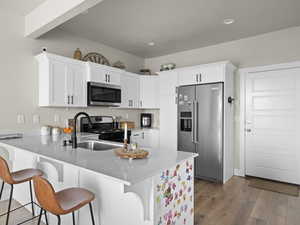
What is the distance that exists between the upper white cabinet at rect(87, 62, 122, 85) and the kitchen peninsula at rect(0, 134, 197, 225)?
185cm

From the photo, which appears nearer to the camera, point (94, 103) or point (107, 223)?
point (107, 223)

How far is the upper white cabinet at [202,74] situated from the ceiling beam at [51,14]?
2.24m

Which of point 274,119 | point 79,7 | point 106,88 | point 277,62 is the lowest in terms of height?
point 274,119

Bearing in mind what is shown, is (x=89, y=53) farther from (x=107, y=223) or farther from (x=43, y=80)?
(x=107, y=223)

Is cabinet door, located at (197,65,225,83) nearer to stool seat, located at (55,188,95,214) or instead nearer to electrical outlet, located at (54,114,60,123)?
electrical outlet, located at (54,114,60,123)

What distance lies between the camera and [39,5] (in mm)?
2510

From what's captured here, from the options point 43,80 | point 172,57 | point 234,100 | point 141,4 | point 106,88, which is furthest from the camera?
point 172,57

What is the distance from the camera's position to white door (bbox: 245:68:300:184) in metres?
3.21

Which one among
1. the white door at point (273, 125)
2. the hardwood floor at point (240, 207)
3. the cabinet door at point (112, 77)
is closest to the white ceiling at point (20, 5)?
the cabinet door at point (112, 77)

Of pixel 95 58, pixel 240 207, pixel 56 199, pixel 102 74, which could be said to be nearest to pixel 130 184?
pixel 56 199

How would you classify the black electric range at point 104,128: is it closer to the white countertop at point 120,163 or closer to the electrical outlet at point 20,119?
the electrical outlet at point 20,119

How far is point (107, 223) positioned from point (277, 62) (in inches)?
148

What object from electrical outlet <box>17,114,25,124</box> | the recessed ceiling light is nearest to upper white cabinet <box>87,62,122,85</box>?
electrical outlet <box>17,114,25,124</box>

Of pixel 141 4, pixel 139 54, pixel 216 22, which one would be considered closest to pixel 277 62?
pixel 216 22
